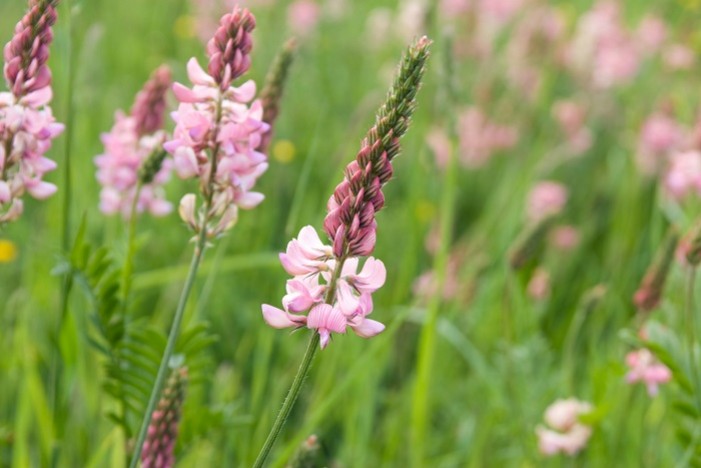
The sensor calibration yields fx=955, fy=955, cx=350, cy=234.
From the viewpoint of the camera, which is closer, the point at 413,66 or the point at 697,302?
the point at 413,66

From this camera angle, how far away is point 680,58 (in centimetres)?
516

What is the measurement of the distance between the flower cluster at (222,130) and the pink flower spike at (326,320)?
339 mm

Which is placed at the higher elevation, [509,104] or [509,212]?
[509,104]

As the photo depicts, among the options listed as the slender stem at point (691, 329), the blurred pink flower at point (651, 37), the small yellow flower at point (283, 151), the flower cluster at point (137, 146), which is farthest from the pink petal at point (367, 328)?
the blurred pink flower at point (651, 37)

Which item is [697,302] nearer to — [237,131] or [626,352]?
[626,352]

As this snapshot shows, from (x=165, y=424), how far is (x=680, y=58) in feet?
14.3

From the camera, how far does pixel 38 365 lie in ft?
9.07

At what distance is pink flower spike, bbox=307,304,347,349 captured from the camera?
1087 millimetres

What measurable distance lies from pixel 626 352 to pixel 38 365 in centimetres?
166

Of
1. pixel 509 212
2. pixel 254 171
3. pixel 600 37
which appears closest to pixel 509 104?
pixel 600 37

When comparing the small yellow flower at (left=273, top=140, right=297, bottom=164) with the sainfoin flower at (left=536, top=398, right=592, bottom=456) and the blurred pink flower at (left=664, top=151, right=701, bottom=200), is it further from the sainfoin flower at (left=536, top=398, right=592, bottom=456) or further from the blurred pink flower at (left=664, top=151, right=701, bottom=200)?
the sainfoin flower at (left=536, top=398, right=592, bottom=456)

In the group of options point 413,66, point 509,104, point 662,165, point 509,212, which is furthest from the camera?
point 509,104

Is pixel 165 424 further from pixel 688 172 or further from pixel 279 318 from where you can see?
pixel 688 172

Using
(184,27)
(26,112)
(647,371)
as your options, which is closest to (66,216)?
(26,112)
